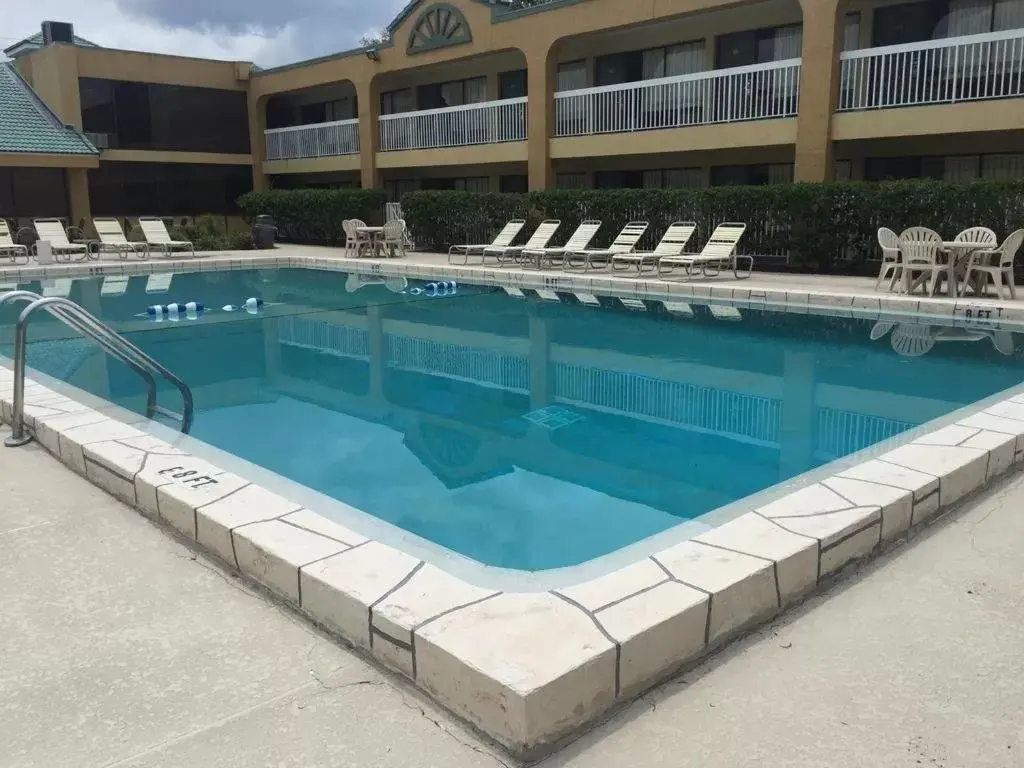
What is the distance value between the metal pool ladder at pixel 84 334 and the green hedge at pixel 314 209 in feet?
57.5

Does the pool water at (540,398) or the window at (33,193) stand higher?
the window at (33,193)

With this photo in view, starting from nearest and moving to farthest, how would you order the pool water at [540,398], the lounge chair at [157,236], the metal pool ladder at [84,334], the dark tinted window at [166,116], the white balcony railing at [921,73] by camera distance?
1. the pool water at [540,398]
2. the metal pool ladder at [84,334]
3. the white balcony railing at [921,73]
4. the lounge chair at [157,236]
5. the dark tinted window at [166,116]

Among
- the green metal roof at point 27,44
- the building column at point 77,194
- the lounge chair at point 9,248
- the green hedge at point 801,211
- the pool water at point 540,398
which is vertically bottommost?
the pool water at point 540,398

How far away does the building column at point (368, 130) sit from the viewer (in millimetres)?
24109

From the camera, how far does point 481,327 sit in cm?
1119

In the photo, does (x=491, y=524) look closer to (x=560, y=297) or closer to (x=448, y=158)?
(x=560, y=297)

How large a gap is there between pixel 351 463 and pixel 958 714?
4.06 meters

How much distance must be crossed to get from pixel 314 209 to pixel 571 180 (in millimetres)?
7184

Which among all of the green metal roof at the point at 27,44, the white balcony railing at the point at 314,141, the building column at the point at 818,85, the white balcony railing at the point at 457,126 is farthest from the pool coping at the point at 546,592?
the green metal roof at the point at 27,44

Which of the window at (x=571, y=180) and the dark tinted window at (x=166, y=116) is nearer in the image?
the window at (x=571, y=180)

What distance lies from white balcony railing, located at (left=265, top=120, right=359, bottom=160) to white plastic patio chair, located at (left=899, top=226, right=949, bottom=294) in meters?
17.0

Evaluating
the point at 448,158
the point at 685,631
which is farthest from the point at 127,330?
the point at 448,158

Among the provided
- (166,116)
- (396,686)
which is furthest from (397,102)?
(396,686)

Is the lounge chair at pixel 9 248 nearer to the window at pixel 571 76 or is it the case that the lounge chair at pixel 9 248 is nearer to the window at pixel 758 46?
the window at pixel 571 76
